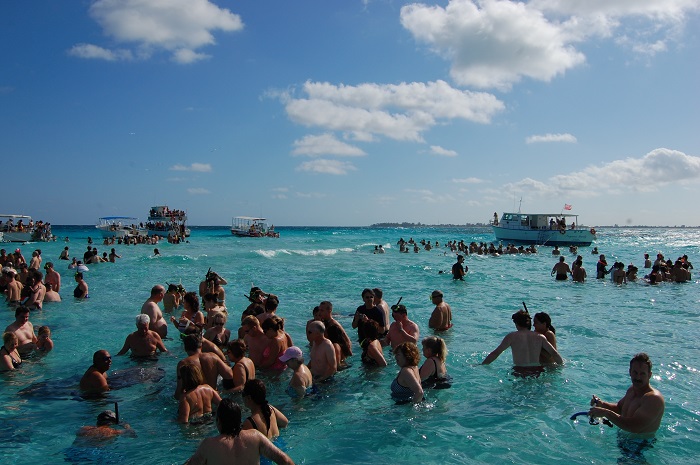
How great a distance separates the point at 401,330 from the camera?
8.81m

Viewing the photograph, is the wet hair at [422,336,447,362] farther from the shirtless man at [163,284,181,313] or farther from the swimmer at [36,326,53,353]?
the shirtless man at [163,284,181,313]

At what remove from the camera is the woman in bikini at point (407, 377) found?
634 cm

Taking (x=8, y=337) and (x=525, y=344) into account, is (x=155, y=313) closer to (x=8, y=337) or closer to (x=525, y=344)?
(x=8, y=337)

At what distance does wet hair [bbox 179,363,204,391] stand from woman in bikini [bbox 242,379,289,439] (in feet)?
4.36

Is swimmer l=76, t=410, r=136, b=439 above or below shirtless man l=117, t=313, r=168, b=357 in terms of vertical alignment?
below

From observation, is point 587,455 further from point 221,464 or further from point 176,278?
point 176,278

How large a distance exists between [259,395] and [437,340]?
3268mm

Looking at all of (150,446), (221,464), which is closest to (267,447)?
(221,464)

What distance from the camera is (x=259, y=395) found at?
4.59 m

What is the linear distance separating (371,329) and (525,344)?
8.28 ft

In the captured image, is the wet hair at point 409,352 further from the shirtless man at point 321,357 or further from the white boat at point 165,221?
the white boat at point 165,221

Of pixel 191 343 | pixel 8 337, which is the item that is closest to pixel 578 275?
pixel 191 343

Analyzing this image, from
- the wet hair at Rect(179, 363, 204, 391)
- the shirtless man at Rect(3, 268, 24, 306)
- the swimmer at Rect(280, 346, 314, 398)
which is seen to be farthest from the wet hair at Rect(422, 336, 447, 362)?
the shirtless man at Rect(3, 268, 24, 306)

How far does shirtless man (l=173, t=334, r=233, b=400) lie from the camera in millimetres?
6605
